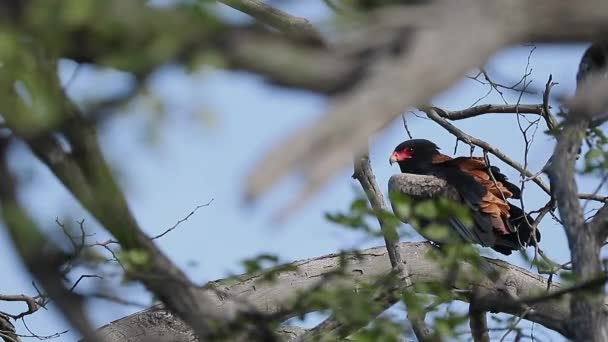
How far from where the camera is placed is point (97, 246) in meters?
4.43

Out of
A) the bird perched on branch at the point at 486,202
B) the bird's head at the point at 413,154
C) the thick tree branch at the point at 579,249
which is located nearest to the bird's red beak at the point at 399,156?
the bird's head at the point at 413,154

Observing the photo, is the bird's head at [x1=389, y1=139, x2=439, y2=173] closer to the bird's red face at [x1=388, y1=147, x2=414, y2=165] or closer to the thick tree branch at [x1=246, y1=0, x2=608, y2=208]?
the bird's red face at [x1=388, y1=147, x2=414, y2=165]

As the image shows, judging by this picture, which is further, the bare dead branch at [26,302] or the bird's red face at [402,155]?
the bird's red face at [402,155]

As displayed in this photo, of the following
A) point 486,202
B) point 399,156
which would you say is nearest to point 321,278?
point 486,202

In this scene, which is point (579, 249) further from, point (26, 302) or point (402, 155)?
point (402, 155)

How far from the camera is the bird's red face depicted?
27.9 feet

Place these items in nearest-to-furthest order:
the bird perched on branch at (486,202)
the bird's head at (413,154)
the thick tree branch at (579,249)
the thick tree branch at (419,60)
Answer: the thick tree branch at (419,60), the thick tree branch at (579,249), the bird perched on branch at (486,202), the bird's head at (413,154)

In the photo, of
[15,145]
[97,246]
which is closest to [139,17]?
[15,145]

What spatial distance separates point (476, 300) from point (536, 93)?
222 cm

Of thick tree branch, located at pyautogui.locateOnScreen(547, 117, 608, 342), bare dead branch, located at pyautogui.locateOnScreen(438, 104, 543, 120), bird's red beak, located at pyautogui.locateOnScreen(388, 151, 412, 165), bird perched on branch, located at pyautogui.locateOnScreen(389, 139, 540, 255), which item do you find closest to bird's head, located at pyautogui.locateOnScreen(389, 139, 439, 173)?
bird's red beak, located at pyautogui.locateOnScreen(388, 151, 412, 165)

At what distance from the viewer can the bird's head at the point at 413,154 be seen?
27.5 ft

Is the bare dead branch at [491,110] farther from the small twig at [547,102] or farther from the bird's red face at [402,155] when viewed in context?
the bird's red face at [402,155]

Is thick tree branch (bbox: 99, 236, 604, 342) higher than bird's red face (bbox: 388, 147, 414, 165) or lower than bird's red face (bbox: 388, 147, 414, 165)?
lower

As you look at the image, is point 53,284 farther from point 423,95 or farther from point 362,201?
point 423,95
